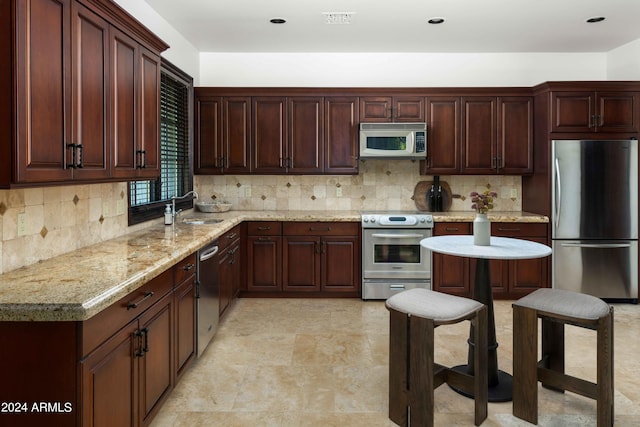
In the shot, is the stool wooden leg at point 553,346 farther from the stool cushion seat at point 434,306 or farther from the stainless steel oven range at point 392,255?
the stainless steel oven range at point 392,255

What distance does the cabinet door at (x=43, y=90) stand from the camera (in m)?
1.75

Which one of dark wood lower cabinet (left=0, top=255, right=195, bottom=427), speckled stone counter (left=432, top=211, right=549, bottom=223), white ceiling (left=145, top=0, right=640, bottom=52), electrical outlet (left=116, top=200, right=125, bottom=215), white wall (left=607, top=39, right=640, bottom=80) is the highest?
white ceiling (left=145, top=0, right=640, bottom=52)

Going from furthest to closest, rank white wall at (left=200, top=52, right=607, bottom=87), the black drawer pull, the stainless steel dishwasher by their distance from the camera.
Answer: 1. white wall at (left=200, top=52, right=607, bottom=87)
2. the stainless steel dishwasher
3. the black drawer pull

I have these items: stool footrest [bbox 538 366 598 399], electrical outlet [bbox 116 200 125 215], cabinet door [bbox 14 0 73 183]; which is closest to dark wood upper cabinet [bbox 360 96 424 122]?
electrical outlet [bbox 116 200 125 215]

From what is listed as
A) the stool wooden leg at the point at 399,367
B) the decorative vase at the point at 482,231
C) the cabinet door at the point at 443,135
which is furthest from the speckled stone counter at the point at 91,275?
the cabinet door at the point at 443,135

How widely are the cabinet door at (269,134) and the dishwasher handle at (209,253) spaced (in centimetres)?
174

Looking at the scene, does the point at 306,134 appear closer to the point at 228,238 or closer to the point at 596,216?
the point at 228,238

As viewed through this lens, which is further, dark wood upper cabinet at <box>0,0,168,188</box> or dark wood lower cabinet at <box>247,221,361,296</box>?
dark wood lower cabinet at <box>247,221,361,296</box>

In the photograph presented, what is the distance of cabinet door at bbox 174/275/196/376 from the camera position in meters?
2.72

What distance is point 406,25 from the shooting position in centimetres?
439

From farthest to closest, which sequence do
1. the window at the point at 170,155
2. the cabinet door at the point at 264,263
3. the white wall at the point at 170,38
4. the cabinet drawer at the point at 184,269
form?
the cabinet door at the point at 264,263 < the window at the point at 170,155 < the white wall at the point at 170,38 < the cabinet drawer at the point at 184,269

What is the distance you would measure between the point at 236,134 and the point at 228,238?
1.50 metres

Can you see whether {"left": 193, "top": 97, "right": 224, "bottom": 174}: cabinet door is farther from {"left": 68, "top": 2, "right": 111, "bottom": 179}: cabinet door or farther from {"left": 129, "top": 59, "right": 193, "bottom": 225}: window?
{"left": 68, "top": 2, "right": 111, "bottom": 179}: cabinet door

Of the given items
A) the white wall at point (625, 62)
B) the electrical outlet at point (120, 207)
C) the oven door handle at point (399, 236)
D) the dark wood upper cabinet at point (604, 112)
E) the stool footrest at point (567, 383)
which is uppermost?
the white wall at point (625, 62)
